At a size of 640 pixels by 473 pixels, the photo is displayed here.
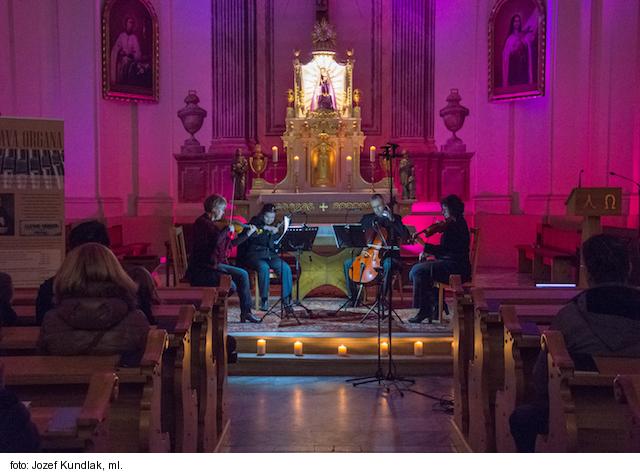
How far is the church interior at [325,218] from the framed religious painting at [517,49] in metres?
0.04

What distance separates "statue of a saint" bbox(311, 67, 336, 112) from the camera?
11.5 metres

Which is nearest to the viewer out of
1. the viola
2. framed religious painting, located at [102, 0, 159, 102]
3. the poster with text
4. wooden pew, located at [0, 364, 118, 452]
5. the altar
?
wooden pew, located at [0, 364, 118, 452]

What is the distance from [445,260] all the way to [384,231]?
1.00m

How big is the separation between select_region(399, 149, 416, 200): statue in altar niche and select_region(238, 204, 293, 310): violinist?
3307mm

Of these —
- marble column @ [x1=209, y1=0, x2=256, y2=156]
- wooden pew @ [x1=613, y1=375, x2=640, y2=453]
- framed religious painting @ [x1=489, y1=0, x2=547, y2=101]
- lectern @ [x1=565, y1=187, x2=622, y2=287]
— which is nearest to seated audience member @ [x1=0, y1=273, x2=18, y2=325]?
wooden pew @ [x1=613, y1=375, x2=640, y2=453]

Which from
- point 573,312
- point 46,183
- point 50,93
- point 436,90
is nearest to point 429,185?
point 436,90

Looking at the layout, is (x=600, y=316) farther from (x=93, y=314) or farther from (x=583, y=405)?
(x=93, y=314)

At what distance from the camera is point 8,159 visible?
548cm

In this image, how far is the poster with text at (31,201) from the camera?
549 cm

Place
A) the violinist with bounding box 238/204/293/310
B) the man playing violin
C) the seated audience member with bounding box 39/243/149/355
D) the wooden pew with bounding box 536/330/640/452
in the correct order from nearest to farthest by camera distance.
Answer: the wooden pew with bounding box 536/330/640/452 < the seated audience member with bounding box 39/243/149/355 < the man playing violin < the violinist with bounding box 238/204/293/310

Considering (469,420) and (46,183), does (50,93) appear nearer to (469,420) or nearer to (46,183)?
(46,183)

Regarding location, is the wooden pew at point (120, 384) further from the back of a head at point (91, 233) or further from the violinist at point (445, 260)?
the violinist at point (445, 260)

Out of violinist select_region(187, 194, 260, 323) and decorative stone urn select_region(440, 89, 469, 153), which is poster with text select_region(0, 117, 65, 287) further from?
decorative stone urn select_region(440, 89, 469, 153)

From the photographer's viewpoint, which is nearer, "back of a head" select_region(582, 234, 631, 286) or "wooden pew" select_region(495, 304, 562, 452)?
"back of a head" select_region(582, 234, 631, 286)
